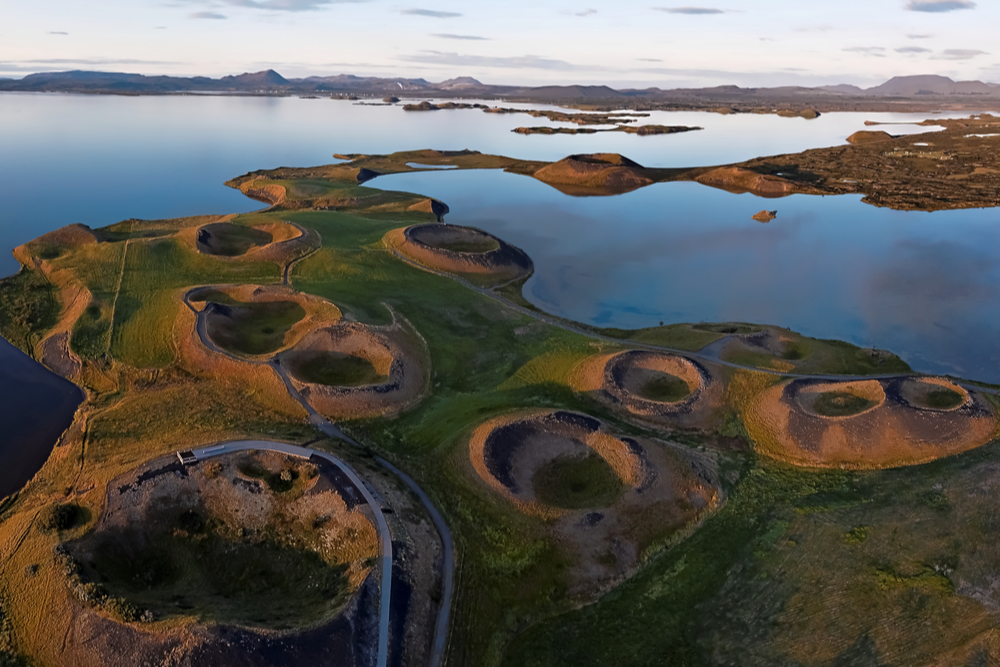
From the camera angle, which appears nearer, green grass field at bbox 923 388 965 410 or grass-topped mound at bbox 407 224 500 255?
green grass field at bbox 923 388 965 410

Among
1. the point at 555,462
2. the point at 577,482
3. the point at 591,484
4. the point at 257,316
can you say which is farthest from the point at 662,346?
the point at 257,316

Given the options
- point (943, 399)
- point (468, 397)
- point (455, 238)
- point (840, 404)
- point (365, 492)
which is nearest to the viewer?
point (365, 492)

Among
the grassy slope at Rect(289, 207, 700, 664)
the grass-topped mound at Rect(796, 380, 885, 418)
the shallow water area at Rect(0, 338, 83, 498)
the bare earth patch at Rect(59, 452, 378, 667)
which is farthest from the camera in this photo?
the grass-topped mound at Rect(796, 380, 885, 418)

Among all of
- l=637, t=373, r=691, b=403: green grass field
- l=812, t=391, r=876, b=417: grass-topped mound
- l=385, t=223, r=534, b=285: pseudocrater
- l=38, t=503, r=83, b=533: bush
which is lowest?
l=38, t=503, r=83, b=533: bush

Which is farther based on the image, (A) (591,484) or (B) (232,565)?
(A) (591,484)

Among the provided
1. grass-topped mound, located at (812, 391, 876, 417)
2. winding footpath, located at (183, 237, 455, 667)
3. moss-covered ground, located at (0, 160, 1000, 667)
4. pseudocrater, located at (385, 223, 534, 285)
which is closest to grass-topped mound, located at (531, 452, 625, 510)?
moss-covered ground, located at (0, 160, 1000, 667)

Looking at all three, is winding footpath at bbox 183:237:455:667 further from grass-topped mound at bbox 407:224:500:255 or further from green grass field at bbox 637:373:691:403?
grass-topped mound at bbox 407:224:500:255

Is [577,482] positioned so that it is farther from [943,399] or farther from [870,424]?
[943,399]
